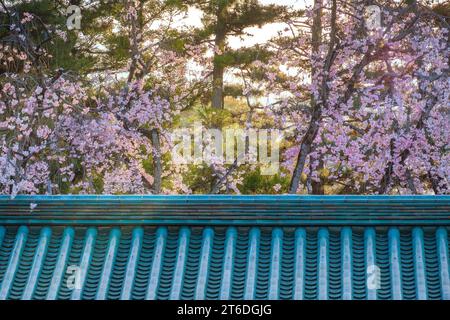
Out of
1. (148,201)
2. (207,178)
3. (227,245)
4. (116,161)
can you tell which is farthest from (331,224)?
(207,178)

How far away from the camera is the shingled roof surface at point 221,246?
25.7 ft

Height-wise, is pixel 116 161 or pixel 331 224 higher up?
pixel 331 224

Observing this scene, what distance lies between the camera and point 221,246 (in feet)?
26.8

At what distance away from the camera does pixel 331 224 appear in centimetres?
809

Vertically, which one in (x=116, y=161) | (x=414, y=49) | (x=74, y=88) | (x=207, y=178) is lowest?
(x=207, y=178)

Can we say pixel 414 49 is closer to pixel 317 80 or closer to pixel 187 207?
pixel 317 80

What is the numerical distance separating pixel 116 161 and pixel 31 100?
322cm

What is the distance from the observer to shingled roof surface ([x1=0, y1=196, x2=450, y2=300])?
25.7 feet

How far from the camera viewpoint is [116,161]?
19016 millimetres
